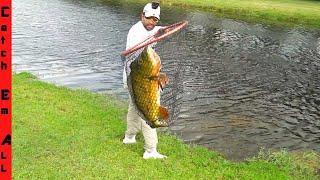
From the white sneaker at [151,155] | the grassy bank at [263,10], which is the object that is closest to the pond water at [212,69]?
the white sneaker at [151,155]

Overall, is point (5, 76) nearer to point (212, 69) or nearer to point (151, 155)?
point (151, 155)

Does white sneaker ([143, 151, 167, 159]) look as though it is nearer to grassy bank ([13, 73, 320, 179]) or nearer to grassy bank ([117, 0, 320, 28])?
grassy bank ([13, 73, 320, 179])

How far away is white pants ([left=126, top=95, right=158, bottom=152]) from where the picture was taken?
9.62m

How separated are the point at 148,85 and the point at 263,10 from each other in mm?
41587

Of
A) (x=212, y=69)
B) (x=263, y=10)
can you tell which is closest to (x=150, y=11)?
(x=212, y=69)

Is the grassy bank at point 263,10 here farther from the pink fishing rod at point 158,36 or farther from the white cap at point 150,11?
the pink fishing rod at point 158,36

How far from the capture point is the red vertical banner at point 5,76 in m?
2.92

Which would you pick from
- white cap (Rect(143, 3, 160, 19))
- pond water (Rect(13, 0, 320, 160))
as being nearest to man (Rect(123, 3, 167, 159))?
white cap (Rect(143, 3, 160, 19))

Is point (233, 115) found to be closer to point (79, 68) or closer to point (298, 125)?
point (298, 125)

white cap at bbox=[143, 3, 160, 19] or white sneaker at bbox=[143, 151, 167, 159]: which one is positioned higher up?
white cap at bbox=[143, 3, 160, 19]

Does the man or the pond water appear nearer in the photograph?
the man

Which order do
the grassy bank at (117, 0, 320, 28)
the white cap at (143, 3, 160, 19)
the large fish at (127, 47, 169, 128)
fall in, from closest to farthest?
the large fish at (127, 47, 169, 128) → the white cap at (143, 3, 160, 19) → the grassy bank at (117, 0, 320, 28)

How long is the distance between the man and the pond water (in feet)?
3.59

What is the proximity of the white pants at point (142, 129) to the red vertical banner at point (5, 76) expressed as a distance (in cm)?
636
